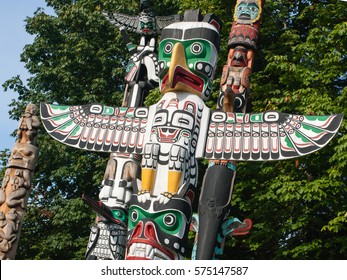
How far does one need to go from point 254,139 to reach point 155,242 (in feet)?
6.04

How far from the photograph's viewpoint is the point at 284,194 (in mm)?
11984

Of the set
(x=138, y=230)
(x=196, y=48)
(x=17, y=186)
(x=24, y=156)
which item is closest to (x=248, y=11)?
(x=196, y=48)

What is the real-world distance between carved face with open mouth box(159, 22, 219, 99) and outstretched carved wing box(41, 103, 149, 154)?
62cm

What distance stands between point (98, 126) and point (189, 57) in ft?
5.12

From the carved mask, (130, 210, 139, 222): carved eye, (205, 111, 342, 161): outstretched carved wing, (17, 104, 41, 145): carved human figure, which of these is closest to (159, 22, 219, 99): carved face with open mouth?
(205, 111, 342, 161): outstretched carved wing

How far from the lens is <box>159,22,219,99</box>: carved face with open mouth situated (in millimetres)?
8672

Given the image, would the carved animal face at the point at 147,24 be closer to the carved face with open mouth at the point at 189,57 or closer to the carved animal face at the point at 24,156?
the carved face with open mouth at the point at 189,57

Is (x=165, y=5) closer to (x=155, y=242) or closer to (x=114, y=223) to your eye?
(x=114, y=223)

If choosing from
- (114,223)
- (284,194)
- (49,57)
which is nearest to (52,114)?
(114,223)

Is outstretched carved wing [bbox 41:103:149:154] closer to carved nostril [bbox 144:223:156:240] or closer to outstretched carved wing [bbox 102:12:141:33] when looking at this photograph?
carved nostril [bbox 144:223:156:240]

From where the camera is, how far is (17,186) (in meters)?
9.35

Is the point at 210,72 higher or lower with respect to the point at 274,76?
lower

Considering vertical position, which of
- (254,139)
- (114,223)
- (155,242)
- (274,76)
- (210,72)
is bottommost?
(155,242)

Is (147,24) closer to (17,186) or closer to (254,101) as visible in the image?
(17,186)
